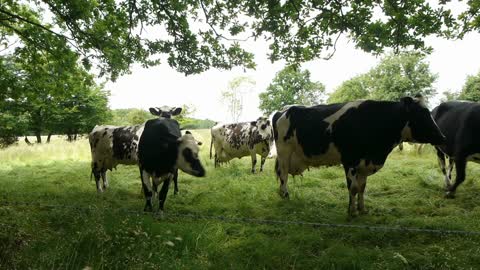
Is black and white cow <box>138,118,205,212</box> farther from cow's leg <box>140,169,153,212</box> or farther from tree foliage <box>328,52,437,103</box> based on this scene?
tree foliage <box>328,52,437,103</box>

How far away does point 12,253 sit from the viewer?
11.3 ft

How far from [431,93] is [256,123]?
4918 cm

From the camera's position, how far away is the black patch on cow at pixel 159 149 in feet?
19.9

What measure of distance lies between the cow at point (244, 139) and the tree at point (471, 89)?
38.3 metres

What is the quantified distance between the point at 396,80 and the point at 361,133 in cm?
5068

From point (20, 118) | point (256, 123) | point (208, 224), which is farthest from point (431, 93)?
point (208, 224)

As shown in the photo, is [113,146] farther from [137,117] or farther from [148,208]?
[137,117]

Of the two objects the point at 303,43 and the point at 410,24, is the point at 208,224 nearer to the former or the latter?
the point at 303,43

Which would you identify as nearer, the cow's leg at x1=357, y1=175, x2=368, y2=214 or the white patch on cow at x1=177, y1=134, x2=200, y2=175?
the white patch on cow at x1=177, y1=134, x2=200, y2=175

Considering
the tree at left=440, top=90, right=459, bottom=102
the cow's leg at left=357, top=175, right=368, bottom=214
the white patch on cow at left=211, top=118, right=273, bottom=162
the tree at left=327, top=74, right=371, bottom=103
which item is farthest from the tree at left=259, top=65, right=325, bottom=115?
the cow's leg at left=357, top=175, right=368, bottom=214

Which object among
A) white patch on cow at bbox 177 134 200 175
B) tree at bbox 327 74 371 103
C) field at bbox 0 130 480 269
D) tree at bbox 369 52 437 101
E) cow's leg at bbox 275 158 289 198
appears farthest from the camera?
tree at bbox 327 74 371 103

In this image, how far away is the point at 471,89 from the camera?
Answer: 4334 cm

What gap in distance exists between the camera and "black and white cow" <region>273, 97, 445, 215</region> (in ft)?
19.3

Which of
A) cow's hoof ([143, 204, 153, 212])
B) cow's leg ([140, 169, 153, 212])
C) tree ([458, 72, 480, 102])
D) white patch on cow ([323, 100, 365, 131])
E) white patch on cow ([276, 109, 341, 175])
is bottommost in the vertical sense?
cow's hoof ([143, 204, 153, 212])
